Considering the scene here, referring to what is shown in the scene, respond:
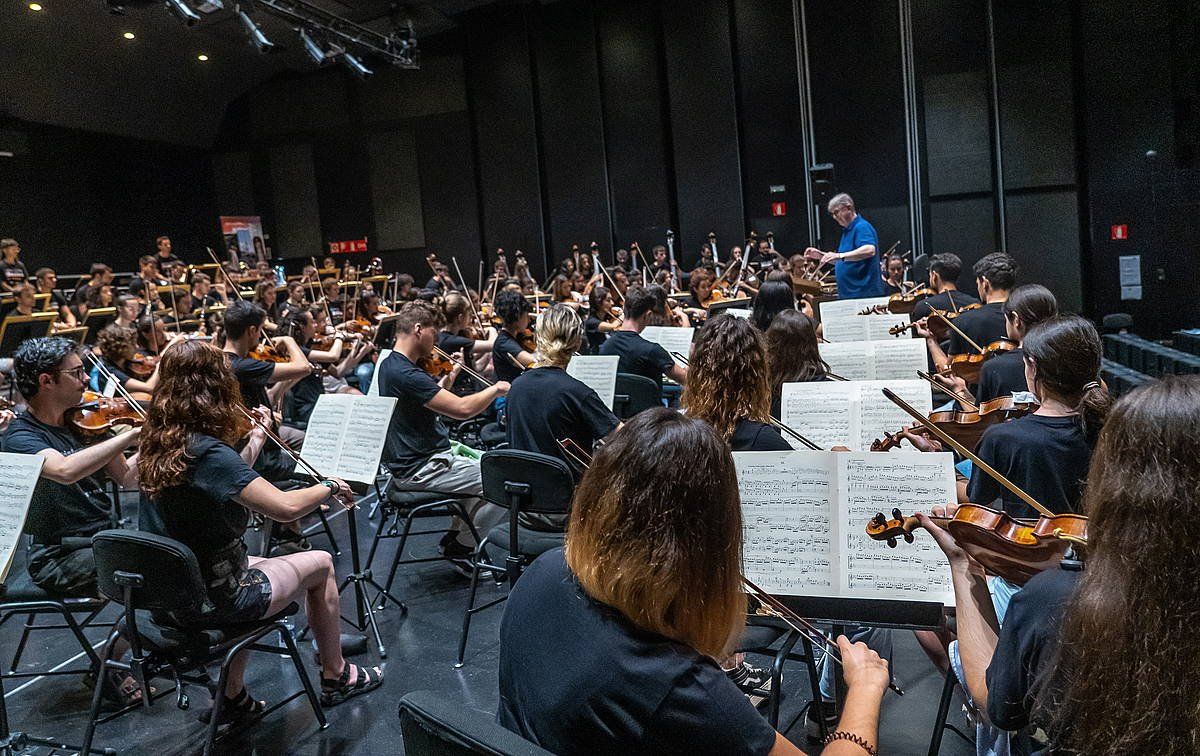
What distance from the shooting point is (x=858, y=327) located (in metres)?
5.55

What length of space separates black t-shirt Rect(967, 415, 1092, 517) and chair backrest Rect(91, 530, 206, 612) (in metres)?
2.39

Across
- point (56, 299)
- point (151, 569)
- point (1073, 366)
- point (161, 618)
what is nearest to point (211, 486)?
point (151, 569)

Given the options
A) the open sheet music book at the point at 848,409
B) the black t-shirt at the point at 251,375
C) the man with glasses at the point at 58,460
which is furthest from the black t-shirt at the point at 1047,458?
the black t-shirt at the point at 251,375

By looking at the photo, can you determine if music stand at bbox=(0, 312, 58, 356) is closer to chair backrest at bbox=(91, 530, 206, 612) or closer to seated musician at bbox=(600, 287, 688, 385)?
seated musician at bbox=(600, 287, 688, 385)

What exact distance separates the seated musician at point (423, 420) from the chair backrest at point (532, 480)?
0.78 meters

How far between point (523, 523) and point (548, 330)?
0.95m

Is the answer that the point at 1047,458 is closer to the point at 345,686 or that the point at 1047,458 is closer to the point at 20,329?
the point at 345,686

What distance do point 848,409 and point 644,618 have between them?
216 centimetres

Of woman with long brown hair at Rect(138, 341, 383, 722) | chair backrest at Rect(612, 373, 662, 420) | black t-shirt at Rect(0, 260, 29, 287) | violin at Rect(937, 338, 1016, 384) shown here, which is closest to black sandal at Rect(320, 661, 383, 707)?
woman with long brown hair at Rect(138, 341, 383, 722)

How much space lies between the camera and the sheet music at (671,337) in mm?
5539

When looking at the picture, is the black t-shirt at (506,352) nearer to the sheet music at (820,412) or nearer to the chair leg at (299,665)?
the sheet music at (820,412)

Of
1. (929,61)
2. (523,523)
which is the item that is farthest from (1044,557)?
(929,61)

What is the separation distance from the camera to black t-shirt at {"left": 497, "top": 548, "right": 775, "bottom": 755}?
3.86 feet

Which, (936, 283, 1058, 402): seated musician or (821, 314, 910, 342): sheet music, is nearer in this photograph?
(936, 283, 1058, 402): seated musician
